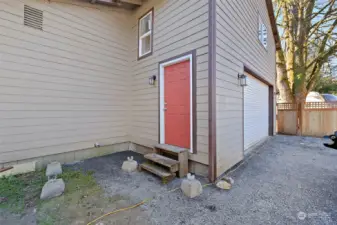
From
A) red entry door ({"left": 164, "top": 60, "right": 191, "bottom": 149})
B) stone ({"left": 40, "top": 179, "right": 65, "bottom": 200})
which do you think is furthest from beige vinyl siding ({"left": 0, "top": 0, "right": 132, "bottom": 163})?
red entry door ({"left": 164, "top": 60, "right": 191, "bottom": 149})

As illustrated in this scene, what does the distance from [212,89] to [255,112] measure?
3.78 metres

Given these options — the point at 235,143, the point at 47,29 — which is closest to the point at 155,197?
the point at 235,143

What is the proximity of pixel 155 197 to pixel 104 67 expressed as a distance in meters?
3.80

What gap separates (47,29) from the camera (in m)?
3.80

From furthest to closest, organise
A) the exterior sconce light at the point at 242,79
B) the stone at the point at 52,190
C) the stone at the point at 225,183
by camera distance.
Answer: the exterior sconce light at the point at 242,79 → the stone at the point at 225,183 → the stone at the point at 52,190

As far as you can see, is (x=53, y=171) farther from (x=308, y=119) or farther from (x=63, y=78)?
(x=308, y=119)

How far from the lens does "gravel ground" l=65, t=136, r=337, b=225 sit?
210 centimetres

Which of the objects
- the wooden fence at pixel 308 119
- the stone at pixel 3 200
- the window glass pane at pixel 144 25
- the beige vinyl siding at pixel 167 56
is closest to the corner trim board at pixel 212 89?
the beige vinyl siding at pixel 167 56

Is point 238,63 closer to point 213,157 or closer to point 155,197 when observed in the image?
point 213,157

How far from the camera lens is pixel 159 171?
3.18m

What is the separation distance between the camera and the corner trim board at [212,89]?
3.03 meters

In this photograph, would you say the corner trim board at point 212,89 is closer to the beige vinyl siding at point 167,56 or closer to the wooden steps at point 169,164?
the beige vinyl siding at point 167,56

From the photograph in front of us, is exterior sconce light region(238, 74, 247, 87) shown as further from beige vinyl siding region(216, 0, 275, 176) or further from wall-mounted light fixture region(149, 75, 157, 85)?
wall-mounted light fixture region(149, 75, 157, 85)

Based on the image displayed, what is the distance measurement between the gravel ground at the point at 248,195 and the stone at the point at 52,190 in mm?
661
